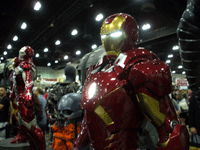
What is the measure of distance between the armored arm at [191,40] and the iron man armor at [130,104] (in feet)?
0.97

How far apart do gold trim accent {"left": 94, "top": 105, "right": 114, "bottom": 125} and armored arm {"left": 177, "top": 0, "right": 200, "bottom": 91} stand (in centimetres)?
66

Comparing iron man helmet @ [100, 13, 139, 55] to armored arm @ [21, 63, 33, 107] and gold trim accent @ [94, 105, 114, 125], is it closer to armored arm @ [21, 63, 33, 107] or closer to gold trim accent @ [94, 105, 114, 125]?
gold trim accent @ [94, 105, 114, 125]

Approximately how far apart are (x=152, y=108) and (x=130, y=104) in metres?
0.12

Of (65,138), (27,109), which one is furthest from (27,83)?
(65,138)

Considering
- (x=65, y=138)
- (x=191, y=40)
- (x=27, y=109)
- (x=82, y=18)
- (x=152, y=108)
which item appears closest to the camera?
(x=152, y=108)

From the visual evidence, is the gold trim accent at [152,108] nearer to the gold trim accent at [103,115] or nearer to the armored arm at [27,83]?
the gold trim accent at [103,115]

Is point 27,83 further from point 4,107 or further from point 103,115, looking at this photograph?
point 103,115

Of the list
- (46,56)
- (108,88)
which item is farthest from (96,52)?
(46,56)

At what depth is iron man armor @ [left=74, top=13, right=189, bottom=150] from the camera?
36.0 inches

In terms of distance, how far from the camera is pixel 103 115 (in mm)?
987

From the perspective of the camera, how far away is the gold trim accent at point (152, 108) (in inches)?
36.2

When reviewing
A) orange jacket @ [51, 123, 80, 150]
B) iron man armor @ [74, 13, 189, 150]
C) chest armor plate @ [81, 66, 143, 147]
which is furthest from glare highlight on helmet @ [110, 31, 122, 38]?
orange jacket @ [51, 123, 80, 150]

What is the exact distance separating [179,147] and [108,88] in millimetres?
438

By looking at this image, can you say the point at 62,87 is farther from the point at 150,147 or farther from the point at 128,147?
the point at 128,147
